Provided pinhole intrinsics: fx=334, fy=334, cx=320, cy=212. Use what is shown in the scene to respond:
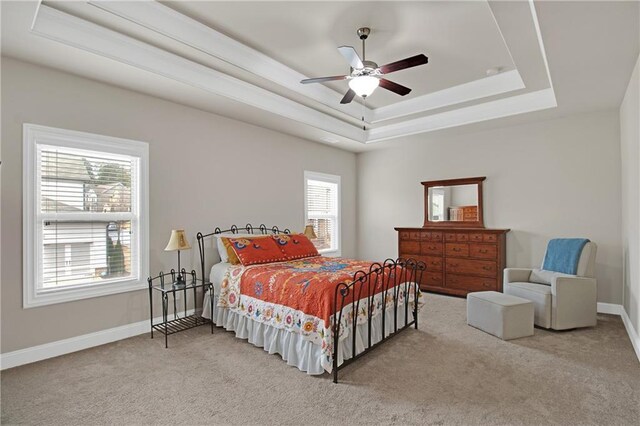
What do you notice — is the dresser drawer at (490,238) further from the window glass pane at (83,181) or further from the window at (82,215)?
the window glass pane at (83,181)

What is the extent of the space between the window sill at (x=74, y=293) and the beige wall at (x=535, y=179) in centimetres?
464

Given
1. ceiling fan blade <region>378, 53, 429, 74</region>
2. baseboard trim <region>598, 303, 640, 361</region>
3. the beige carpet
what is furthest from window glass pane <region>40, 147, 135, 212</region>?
baseboard trim <region>598, 303, 640, 361</region>

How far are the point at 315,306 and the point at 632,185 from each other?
11.3 ft

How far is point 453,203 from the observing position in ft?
19.1

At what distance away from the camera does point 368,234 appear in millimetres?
7066

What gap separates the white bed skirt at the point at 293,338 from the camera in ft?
9.20

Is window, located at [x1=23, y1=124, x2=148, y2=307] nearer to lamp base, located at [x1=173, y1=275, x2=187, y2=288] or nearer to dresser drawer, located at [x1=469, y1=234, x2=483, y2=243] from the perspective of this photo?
lamp base, located at [x1=173, y1=275, x2=187, y2=288]

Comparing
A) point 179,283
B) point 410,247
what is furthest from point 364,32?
point 410,247

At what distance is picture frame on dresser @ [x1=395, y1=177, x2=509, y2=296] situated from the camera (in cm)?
508

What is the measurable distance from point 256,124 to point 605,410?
480 cm

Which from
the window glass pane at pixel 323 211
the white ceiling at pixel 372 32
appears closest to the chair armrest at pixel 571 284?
the white ceiling at pixel 372 32

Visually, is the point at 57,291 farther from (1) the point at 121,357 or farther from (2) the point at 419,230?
(2) the point at 419,230

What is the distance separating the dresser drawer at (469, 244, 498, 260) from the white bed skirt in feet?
6.84

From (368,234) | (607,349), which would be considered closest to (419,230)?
(368,234)
